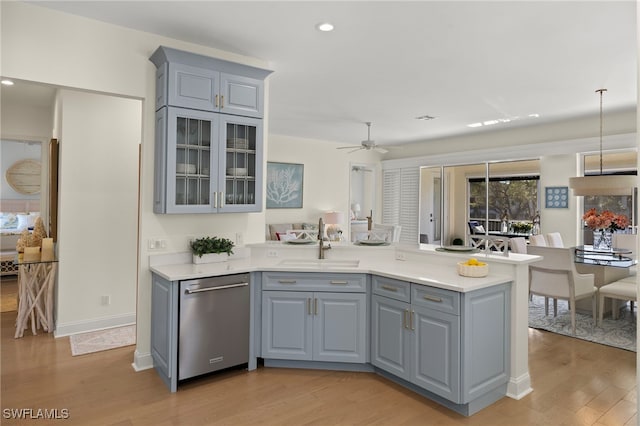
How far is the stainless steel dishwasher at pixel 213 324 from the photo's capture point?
9.70 feet

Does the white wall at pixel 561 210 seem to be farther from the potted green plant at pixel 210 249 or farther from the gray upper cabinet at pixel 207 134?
the potted green plant at pixel 210 249

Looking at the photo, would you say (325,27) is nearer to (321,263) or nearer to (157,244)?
(321,263)

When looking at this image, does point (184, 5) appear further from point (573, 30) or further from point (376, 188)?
point (376, 188)

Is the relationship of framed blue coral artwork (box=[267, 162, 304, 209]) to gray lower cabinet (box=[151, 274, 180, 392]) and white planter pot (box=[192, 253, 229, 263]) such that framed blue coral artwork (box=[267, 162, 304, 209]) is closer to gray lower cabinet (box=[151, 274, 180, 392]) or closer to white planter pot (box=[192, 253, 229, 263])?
white planter pot (box=[192, 253, 229, 263])

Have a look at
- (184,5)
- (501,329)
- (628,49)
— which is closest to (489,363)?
(501,329)

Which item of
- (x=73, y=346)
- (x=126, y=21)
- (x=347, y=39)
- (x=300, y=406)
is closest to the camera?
(x=300, y=406)

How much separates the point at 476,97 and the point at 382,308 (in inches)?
127

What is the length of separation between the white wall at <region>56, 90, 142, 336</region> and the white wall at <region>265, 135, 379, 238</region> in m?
3.44

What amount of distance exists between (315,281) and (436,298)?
1.00 metres

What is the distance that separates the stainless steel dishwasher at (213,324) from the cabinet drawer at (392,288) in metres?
1.06

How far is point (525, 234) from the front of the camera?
23.8 ft

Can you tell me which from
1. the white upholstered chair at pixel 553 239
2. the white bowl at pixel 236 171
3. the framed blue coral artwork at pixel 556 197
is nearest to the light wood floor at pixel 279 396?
the white bowl at pixel 236 171

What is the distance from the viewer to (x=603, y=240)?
5289 millimetres
